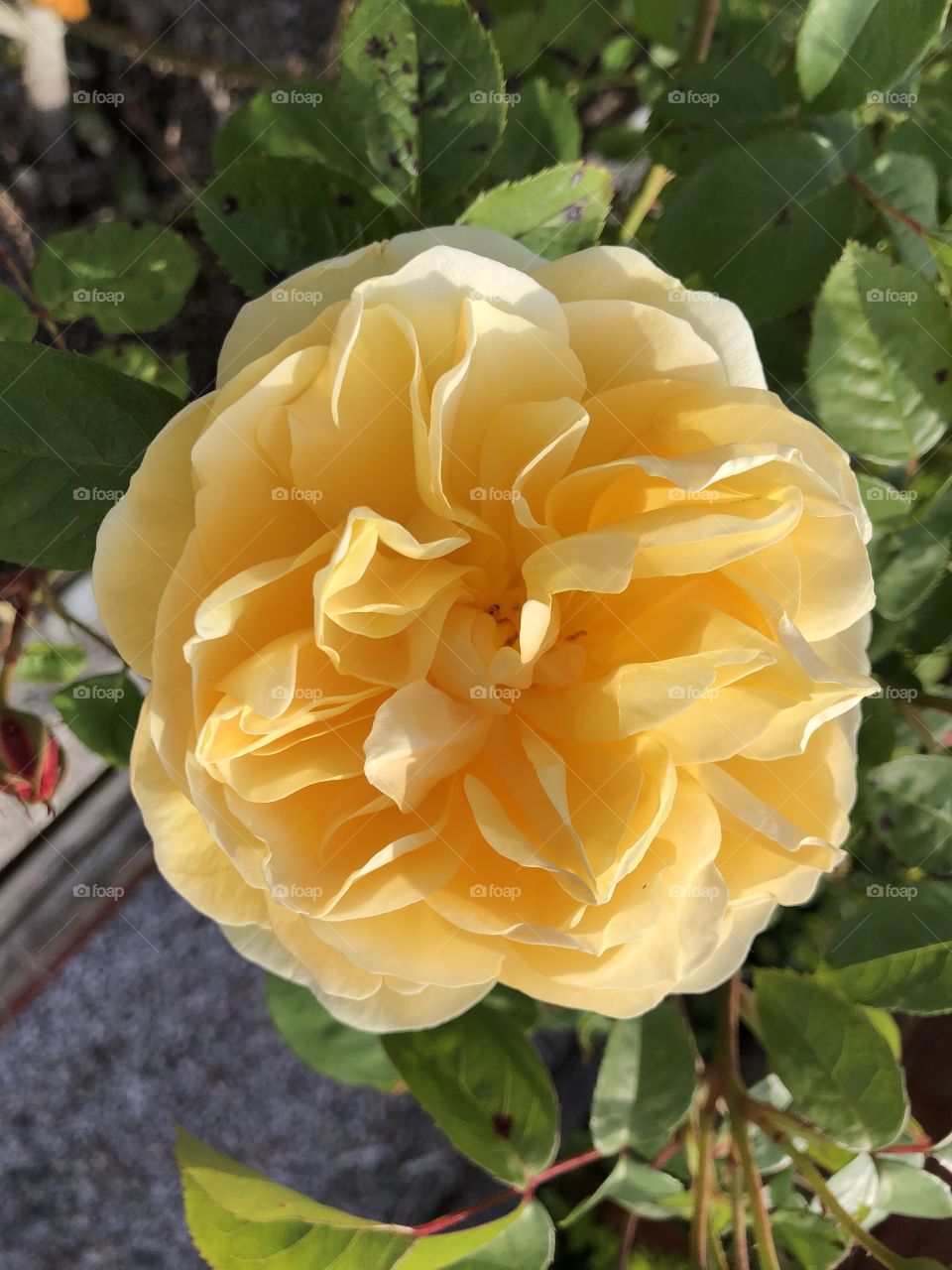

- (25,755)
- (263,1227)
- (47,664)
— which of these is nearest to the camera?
(263,1227)

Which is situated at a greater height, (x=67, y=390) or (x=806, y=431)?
(x=67, y=390)

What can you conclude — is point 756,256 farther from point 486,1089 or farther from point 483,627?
point 486,1089

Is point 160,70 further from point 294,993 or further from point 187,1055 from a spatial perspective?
point 187,1055

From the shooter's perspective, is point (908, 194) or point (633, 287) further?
point (908, 194)

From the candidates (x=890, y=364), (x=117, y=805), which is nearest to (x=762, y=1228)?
(x=890, y=364)

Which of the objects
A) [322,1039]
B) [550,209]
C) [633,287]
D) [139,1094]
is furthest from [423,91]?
[139,1094]

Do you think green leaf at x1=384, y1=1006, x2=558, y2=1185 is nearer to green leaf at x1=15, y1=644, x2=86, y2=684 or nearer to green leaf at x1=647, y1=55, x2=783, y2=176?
green leaf at x1=15, y1=644, x2=86, y2=684
